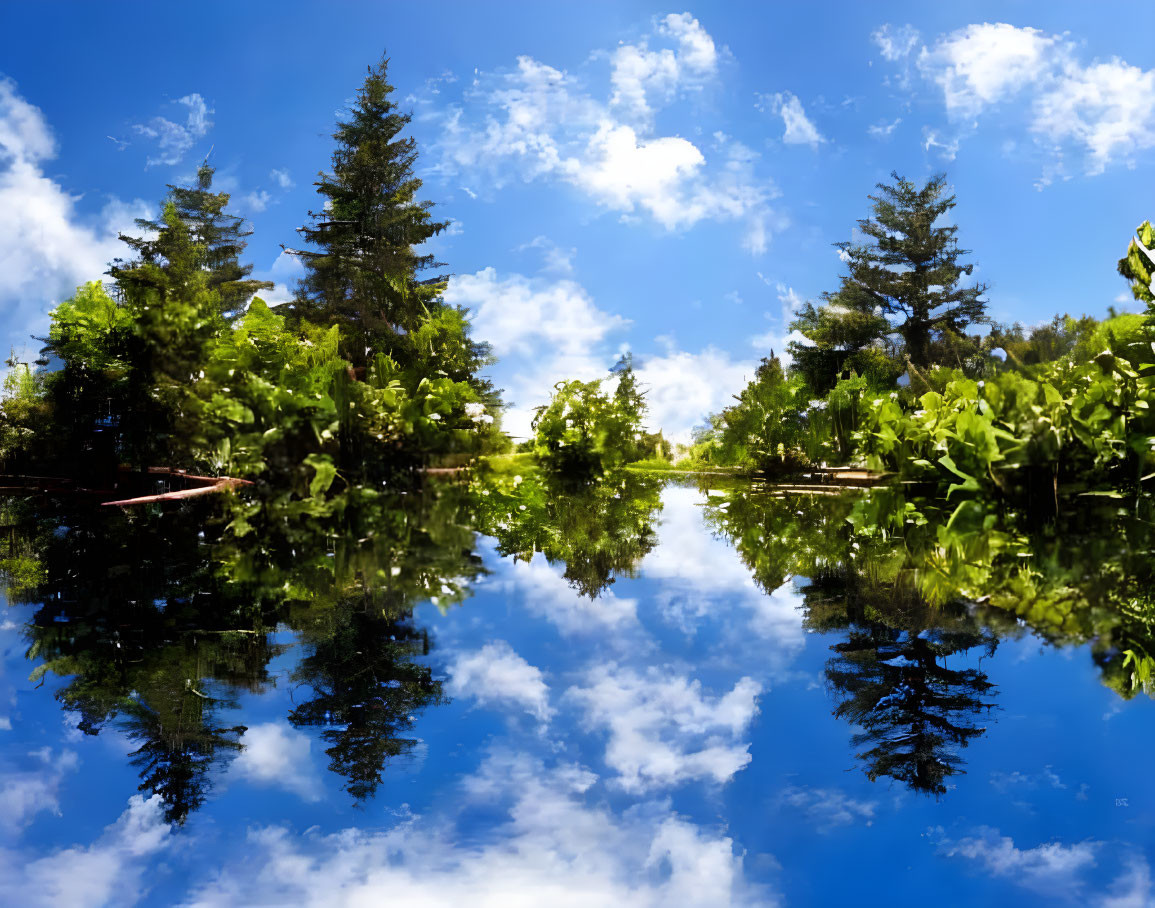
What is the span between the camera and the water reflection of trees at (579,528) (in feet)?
5.36

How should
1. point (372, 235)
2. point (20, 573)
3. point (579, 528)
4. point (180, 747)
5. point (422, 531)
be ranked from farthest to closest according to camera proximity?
point (372, 235) < point (579, 528) < point (422, 531) < point (20, 573) < point (180, 747)

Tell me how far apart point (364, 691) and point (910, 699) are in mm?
660

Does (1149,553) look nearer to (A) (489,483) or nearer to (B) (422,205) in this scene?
(A) (489,483)

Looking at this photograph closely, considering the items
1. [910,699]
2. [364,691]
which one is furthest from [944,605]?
[364,691]

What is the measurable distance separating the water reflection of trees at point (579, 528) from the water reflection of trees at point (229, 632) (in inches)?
8.2

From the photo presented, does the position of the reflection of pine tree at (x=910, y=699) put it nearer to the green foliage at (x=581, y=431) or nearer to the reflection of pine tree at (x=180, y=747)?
the reflection of pine tree at (x=180, y=747)

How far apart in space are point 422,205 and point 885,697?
641 inches

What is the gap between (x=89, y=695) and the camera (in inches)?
36.8

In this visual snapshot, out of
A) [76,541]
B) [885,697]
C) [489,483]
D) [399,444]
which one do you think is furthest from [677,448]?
[885,697]

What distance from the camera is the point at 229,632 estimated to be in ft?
3.89

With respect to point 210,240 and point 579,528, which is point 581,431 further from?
point 210,240

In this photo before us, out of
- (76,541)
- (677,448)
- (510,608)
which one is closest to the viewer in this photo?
(510,608)

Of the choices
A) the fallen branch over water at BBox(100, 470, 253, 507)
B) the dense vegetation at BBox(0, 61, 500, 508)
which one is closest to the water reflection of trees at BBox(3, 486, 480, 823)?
the dense vegetation at BBox(0, 61, 500, 508)

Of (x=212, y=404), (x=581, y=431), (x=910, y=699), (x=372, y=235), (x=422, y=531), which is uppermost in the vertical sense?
(x=372, y=235)
